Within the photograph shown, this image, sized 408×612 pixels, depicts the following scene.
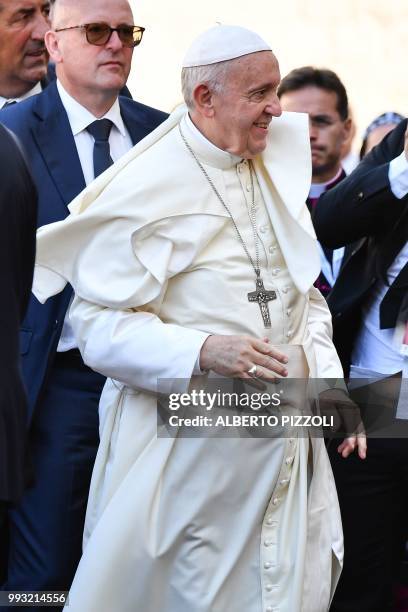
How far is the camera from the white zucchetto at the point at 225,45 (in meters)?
4.39

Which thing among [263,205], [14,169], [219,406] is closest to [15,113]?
[263,205]

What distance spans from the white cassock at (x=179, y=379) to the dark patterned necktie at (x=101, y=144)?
443mm

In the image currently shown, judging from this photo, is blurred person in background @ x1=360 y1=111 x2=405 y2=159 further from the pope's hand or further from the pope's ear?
the pope's hand

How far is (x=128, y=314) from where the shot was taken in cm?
434

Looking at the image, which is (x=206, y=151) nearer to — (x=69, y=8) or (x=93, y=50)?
(x=93, y=50)

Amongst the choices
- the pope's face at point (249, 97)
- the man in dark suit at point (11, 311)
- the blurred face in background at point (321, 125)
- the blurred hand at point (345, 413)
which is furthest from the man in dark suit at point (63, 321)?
the blurred face in background at point (321, 125)

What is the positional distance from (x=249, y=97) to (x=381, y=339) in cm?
110

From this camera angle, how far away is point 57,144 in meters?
4.95

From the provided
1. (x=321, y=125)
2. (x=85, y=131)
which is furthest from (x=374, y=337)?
(x=321, y=125)

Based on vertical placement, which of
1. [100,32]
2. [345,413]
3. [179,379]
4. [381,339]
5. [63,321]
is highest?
[100,32]

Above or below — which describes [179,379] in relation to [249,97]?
below

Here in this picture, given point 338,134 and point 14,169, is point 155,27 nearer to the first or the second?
point 338,134

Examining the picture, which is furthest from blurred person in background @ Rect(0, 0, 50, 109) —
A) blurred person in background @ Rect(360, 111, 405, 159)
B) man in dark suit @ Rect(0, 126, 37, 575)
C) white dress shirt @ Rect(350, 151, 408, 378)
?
man in dark suit @ Rect(0, 126, 37, 575)

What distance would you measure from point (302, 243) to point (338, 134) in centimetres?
217
